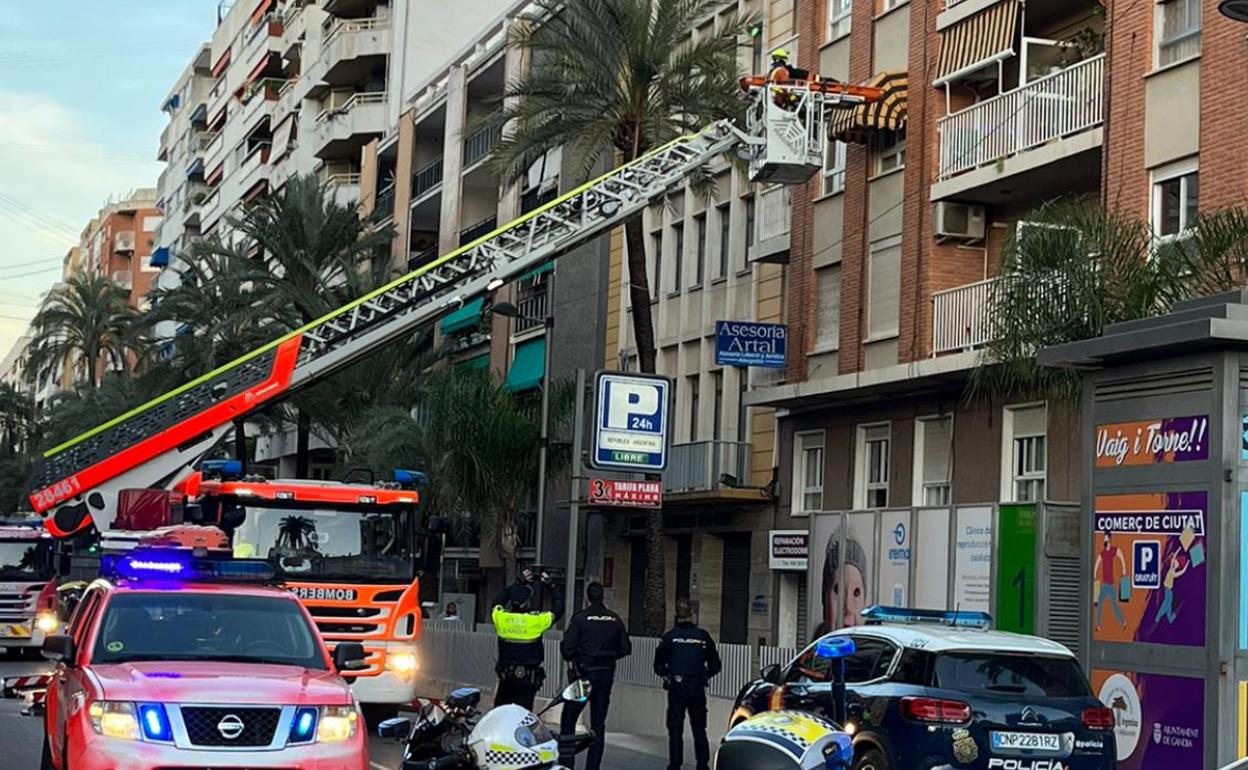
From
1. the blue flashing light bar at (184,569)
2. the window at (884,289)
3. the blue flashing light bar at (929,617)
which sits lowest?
the blue flashing light bar at (929,617)

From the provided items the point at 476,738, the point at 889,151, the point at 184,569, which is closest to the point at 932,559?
the point at 889,151

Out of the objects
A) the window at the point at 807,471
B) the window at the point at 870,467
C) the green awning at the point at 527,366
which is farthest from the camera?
the green awning at the point at 527,366

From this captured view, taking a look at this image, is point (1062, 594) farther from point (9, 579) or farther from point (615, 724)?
point (9, 579)

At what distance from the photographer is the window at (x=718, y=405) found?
3947 cm

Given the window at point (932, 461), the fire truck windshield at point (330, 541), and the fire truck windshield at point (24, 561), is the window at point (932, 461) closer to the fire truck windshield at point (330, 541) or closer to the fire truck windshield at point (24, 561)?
the fire truck windshield at point (330, 541)

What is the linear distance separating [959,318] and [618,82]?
8.27 m

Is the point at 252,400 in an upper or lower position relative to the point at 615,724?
upper

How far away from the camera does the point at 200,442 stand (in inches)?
1059

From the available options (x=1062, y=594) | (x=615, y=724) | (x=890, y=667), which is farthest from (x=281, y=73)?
(x=890, y=667)

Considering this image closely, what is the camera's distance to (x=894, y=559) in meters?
24.9

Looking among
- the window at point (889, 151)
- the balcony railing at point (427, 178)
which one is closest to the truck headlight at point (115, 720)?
the window at point (889, 151)

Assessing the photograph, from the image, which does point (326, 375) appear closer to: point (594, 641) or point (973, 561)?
point (973, 561)

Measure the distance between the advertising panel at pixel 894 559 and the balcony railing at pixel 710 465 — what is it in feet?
39.6

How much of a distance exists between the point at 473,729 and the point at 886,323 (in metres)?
22.9
